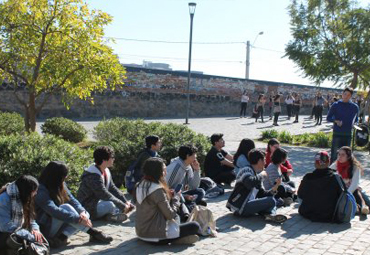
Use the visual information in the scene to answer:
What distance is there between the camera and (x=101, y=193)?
20.5 feet

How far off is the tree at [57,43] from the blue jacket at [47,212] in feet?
17.2

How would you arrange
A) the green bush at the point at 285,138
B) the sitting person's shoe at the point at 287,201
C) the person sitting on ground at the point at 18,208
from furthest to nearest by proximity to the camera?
the green bush at the point at 285,138
the sitting person's shoe at the point at 287,201
the person sitting on ground at the point at 18,208

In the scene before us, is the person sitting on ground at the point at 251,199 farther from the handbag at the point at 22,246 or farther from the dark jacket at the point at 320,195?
the handbag at the point at 22,246

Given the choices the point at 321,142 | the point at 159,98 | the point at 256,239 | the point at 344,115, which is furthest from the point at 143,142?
the point at 159,98

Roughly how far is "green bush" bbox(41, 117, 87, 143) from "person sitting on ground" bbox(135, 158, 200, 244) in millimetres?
9450

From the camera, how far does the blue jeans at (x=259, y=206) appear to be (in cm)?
693

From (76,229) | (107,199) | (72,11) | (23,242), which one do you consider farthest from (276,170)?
(72,11)

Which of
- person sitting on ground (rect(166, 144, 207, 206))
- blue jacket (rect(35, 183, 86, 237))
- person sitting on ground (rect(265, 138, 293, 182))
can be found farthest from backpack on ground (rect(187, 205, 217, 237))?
person sitting on ground (rect(265, 138, 293, 182))

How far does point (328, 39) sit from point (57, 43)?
434 inches

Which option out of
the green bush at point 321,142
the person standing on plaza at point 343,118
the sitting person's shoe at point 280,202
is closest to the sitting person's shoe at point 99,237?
the sitting person's shoe at point 280,202

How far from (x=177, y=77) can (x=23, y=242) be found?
Result: 24854mm

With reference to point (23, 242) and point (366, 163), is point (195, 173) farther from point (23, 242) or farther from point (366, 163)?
point (366, 163)

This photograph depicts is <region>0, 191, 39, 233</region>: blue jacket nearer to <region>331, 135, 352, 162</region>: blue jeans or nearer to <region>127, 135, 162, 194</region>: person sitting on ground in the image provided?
<region>127, 135, 162, 194</region>: person sitting on ground

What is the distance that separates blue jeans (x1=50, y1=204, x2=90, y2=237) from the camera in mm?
5414
